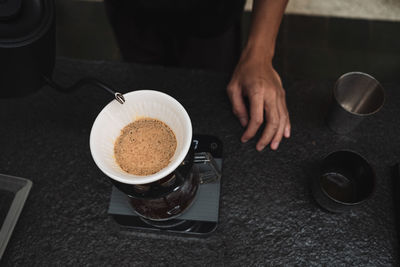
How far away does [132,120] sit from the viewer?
0.69 meters

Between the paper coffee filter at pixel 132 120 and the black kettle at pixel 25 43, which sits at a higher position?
the black kettle at pixel 25 43

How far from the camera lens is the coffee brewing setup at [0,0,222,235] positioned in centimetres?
60

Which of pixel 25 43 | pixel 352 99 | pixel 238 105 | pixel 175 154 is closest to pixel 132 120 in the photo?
pixel 175 154

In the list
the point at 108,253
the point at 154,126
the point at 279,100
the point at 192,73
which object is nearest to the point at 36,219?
the point at 108,253

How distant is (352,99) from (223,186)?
0.42 meters

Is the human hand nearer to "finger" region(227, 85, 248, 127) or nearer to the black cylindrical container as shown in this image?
"finger" region(227, 85, 248, 127)

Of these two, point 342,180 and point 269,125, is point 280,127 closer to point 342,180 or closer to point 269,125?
point 269,125

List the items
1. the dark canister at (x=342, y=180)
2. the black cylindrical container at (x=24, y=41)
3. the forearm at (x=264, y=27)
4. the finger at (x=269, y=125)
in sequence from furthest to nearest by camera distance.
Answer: the forearm at (x=264, y=27) → the finger at (x=269, y=125) → the dark canister at (x=342, y=180) → the black cylindrical container at (x=24, y=41)

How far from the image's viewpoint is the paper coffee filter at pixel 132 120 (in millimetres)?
624

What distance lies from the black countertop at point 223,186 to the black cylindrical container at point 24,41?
292mm

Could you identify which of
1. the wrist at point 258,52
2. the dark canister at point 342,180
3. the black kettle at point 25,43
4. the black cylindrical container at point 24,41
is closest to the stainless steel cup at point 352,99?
the dark canister at point 342,180

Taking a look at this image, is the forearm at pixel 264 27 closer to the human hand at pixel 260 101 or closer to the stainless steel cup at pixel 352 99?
the human hand at pixel 260 101

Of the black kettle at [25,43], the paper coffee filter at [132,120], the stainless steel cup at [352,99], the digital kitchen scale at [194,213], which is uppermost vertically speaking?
the black kettle at [25,43]

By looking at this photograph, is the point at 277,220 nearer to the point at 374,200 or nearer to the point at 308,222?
the point at 308,222
